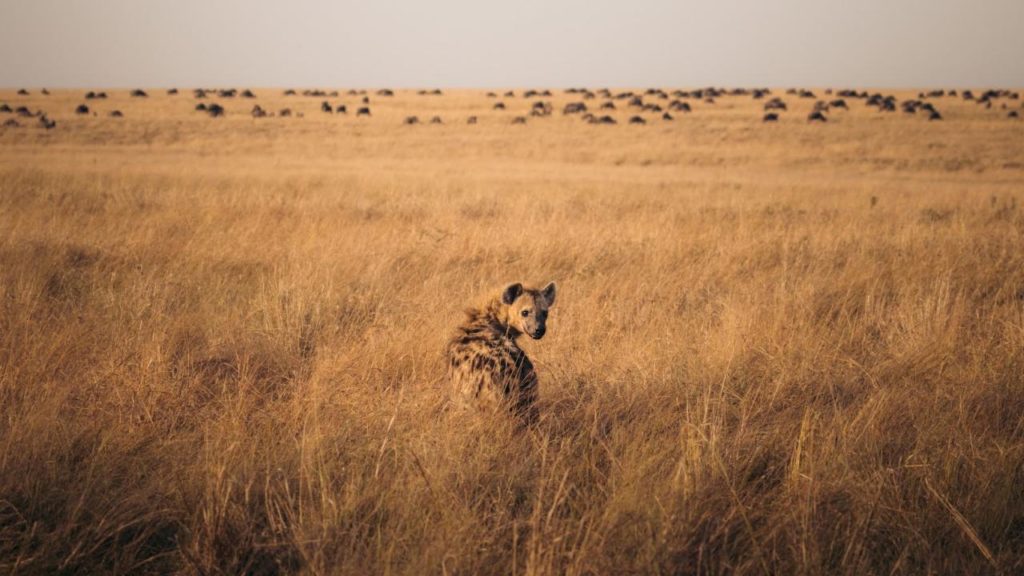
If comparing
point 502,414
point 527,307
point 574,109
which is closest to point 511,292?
point 527,307

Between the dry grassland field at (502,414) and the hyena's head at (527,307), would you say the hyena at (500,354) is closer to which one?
the hyena's head at (527,307)

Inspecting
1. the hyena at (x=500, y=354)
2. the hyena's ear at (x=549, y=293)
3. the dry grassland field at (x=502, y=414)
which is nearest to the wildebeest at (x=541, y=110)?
the dry grassland field at (x=502, y=414)

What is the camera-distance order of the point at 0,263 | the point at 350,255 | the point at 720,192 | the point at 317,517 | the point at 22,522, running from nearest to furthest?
1. the point at 22,522
2. the point at 317,517
3. the point at 0,263
4. the point at 350,255
5. the point at 720,192

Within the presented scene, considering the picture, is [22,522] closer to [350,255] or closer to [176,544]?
[176,544]

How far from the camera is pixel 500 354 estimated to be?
3725mm

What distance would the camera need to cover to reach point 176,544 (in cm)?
252

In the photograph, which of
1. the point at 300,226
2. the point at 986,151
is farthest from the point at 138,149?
the point at 986,151

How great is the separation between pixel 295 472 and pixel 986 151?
2896 centimetres

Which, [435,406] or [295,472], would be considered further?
[435,406]

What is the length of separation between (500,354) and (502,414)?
424 mm

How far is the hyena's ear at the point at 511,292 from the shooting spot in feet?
14.0

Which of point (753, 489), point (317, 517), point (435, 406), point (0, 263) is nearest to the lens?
point (317, 517)

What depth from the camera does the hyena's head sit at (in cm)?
428

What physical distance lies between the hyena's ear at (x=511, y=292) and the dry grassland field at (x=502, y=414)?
0.59 metres
